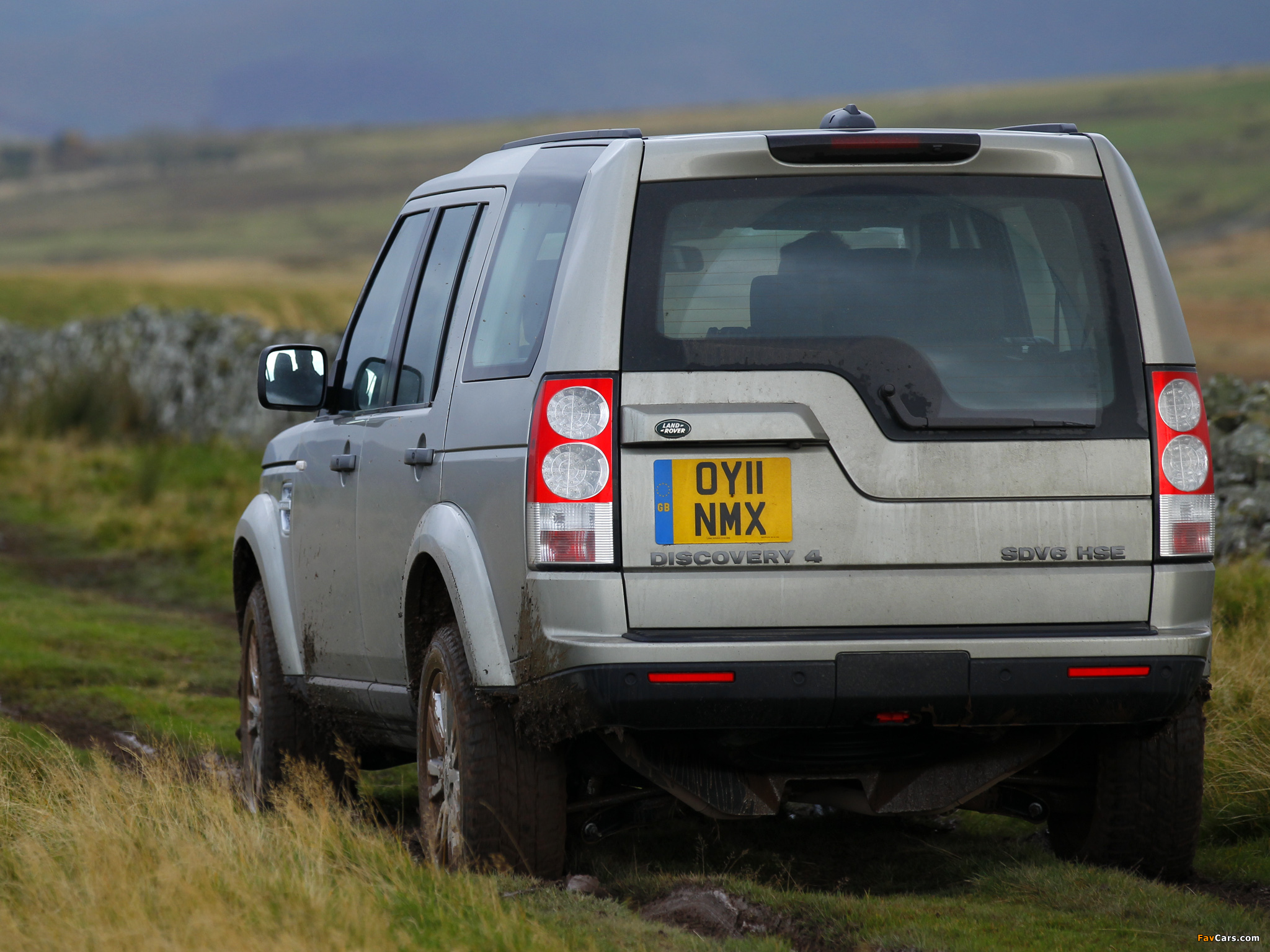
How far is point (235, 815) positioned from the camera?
4.94 meters

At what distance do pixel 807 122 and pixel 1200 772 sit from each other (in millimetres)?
122849

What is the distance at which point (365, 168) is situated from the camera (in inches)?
6619

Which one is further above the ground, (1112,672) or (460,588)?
(460,588)

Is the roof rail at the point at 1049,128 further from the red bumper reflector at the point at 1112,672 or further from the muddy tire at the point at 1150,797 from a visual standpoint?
the muddy tire at the point at 1150,797

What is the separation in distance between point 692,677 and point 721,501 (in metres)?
0.44

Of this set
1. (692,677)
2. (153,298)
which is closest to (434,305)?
(692,677)

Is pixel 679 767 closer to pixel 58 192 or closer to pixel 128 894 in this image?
pixel 128 894

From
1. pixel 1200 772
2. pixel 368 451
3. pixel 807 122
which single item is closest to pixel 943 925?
pixel 1200 772

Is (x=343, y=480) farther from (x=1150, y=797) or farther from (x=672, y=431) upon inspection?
(x=1150, y=797)

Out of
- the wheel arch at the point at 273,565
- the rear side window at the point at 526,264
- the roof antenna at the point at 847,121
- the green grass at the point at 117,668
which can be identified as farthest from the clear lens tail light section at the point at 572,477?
the green grass at the point at 117,668

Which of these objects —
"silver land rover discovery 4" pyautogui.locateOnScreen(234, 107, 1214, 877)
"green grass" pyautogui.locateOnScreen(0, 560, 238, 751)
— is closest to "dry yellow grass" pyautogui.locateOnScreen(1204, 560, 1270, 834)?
"silver land rover discovery 4" pyautogui.locateOnScreen(234, 107, 1214, 877)

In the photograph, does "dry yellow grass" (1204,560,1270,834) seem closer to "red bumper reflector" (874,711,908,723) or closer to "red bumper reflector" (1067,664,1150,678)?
"red bumper reflector" (1067,664,1150,678)

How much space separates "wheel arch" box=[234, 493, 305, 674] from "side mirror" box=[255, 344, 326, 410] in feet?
2.00

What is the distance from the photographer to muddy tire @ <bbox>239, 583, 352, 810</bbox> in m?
6.62
